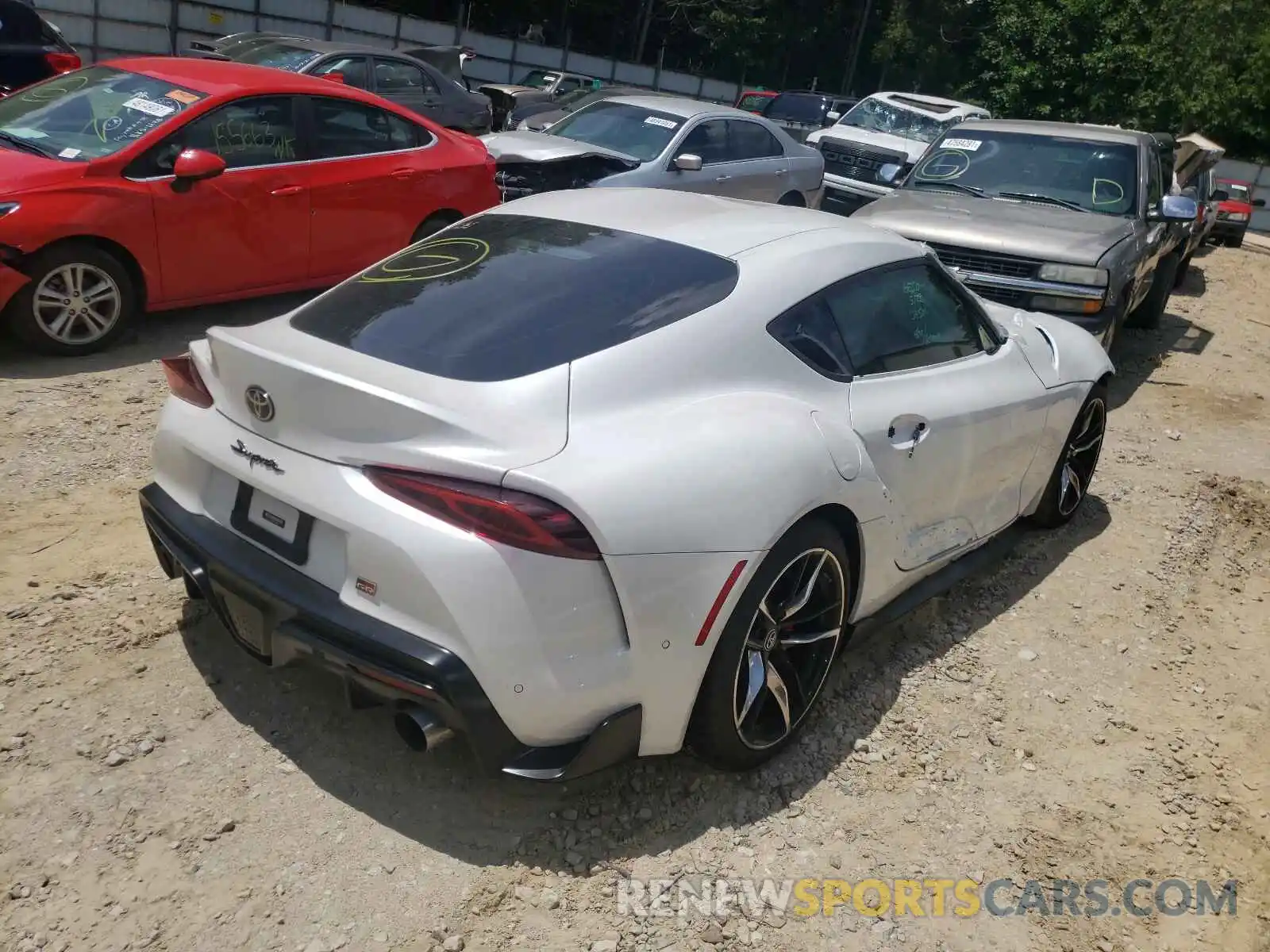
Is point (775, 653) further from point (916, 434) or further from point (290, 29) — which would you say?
point (290, 29)

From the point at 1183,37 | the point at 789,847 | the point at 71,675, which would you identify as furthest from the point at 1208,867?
the point at 1183,37

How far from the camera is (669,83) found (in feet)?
115

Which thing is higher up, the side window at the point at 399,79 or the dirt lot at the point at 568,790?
the side window at the point at 399,79

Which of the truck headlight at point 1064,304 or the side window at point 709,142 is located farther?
the side window at point 709,142

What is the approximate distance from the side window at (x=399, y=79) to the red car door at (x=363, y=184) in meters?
4.83

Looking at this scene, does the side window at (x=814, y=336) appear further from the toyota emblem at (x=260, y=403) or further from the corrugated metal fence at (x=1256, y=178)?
the corrugated metal fence at (x=1256, y=178)

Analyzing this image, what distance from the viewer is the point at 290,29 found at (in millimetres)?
23781

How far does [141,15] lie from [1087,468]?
20.6 meters

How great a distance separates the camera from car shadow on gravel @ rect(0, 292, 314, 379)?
227 inches

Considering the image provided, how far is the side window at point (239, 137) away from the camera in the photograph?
241 inches

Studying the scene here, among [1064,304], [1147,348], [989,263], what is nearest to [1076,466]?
[1064,304]

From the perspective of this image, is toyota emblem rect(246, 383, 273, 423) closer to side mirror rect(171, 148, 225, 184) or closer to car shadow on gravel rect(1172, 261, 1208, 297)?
side mirror rect(171, 148, 225, 184)

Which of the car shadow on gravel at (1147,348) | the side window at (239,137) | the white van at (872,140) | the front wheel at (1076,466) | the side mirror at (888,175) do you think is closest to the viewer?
the front wheel at (1076,466)

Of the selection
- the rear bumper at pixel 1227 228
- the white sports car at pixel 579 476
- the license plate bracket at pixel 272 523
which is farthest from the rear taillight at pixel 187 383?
the rear bumper at pixel 1227 228
